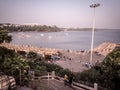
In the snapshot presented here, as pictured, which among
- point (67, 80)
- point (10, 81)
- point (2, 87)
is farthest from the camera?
point (67, 80)

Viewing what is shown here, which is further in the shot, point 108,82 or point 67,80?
point 67,80

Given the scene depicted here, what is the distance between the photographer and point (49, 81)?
12.0 m

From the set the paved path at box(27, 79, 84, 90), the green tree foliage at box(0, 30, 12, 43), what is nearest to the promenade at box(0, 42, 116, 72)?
the green tree foliage at box(0, 30, 12, 43)

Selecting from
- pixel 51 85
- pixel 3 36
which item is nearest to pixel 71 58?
pixel 3 36

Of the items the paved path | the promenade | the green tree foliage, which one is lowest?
the promenade

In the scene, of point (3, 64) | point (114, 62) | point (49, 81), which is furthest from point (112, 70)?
point (3, 64)

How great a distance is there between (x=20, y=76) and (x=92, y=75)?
15.1 ft

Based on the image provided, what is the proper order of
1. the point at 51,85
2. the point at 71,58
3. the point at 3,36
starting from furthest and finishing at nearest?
the point at 3,36 < the point at 71,58 < the point at 51,85

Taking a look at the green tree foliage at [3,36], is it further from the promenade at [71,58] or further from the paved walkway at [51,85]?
the paved walkway at [51,85]

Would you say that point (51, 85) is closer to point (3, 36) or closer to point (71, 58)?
point (71, 58)

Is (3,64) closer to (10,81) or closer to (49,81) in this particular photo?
(10,81)

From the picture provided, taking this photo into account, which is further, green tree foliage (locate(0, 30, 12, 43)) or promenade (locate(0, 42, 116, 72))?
green tree foliage (locate(0, 30, 12, 43))

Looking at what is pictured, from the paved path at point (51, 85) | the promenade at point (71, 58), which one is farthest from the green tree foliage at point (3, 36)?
the paved path at point (51, 85)

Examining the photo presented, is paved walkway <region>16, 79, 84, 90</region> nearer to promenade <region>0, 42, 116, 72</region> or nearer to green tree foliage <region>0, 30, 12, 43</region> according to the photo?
promenade <region>0, 42, 116, 72</region>
